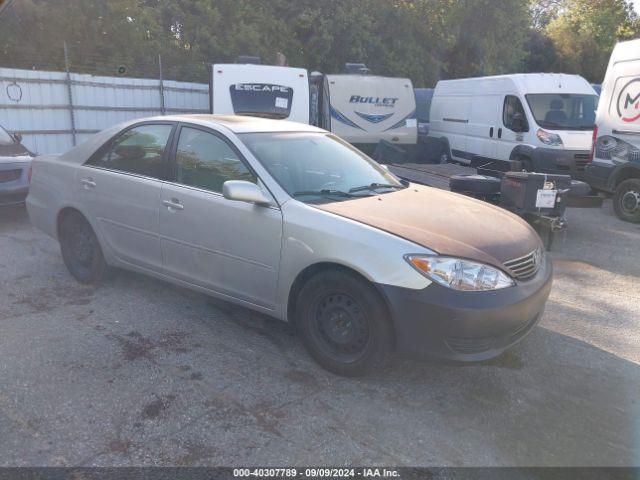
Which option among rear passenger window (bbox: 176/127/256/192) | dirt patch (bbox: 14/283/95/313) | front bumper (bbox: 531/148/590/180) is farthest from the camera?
front bumper (bbox: 531/148/590/180)

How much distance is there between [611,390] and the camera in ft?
11.5

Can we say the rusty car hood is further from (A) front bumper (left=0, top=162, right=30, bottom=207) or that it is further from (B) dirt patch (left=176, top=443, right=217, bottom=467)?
(A) front bumper (left=0, top=162, right=30, bottom=207)

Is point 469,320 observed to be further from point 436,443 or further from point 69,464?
point 69,464

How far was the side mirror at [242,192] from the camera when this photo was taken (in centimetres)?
353

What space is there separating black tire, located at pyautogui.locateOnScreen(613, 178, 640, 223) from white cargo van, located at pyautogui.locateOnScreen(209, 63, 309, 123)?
5.91 m

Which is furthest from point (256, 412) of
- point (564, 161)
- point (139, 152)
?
point (564, 161)

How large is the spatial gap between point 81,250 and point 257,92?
6667mm

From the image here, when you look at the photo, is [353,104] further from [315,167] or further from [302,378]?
[302,378]

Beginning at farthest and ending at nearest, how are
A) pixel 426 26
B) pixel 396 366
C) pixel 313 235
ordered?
pixel 426 26
pixel 396 366
pixel 313 235

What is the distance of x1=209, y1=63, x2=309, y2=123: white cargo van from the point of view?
10742 mm

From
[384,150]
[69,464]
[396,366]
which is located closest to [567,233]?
[384,150]

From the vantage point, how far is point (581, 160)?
10.1 meters

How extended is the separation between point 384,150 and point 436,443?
918cm

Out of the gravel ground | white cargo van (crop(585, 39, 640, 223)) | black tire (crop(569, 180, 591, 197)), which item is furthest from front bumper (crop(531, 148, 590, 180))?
the gravel ground
